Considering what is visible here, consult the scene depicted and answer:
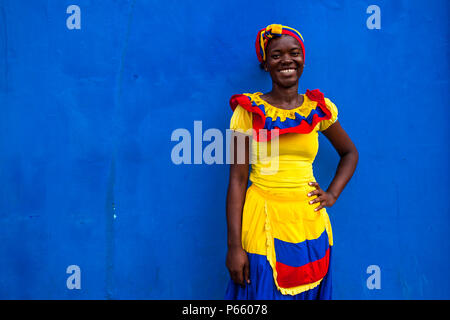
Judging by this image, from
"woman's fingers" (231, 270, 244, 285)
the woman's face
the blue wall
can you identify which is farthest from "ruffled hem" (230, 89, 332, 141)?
"woman's fingers" (231, 270, 244, 285)

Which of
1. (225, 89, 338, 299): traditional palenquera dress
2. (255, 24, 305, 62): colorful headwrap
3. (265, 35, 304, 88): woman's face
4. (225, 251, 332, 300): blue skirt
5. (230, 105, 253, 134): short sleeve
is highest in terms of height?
(255, 24, 305, 62): colorful headwrap

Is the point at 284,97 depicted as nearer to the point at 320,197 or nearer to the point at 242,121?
the point at 242,121

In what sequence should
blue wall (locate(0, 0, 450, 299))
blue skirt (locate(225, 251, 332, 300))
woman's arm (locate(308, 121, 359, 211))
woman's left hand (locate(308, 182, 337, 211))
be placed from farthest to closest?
blue wall (locate(0, 0, 450, 299)) → woman's arm (locate(308, 121, 359, 211)) → woman's left hand (locate(308, 182, 337, 211)) → blue skirt (locate(225, 251, 332, 300))

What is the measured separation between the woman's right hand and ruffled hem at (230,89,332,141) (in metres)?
0.54

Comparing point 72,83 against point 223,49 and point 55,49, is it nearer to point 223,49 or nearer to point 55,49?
point 55,49

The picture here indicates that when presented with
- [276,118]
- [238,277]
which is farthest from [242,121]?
[238,277]

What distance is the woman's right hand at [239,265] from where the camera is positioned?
165 centimetres

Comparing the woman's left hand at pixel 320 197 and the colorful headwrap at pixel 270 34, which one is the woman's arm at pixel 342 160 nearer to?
the woman's left hand at pixel 320 197

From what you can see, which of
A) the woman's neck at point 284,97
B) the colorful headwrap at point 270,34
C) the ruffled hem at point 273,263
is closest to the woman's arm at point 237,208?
the ruffled hem at point 273,263

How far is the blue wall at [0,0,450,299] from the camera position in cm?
212

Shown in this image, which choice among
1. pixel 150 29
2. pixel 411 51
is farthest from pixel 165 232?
pixel 411 51

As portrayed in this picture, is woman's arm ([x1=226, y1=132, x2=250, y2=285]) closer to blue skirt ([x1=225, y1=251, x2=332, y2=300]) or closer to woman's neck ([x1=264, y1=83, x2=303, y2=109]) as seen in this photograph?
blue skirt ([x1=225, y1=251, x2=332, y2=300])

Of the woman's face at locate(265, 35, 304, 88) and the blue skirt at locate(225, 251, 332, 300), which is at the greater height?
the woman's face at locate(265, 35, 304, 88)
